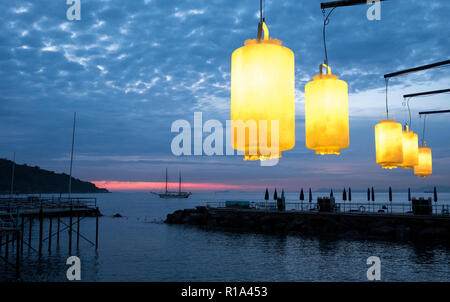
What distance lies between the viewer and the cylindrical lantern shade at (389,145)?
4273 mm

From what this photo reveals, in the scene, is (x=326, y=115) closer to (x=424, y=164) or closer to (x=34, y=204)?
(x=424, y=164)

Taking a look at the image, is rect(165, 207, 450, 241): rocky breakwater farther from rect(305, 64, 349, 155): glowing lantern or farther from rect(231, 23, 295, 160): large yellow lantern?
rect(231, 23, 295, 160): large yellow lantern

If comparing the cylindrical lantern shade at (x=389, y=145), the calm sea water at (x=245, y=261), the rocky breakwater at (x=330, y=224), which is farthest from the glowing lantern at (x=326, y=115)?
the rocky breakwater at (x=330, y=224)

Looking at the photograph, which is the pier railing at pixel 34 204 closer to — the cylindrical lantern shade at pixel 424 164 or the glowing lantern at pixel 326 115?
the cylindrical lantern shade at pixel 424 164

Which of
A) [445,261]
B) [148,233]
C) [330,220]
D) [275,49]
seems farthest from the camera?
[148,233]

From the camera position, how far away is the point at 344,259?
32.0 m

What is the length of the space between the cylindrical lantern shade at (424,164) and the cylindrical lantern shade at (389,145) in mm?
3786

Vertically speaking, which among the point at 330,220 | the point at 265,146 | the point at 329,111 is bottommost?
the point at 330,220

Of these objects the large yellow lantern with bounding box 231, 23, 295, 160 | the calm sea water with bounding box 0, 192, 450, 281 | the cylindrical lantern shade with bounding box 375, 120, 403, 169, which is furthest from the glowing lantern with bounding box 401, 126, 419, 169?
the calm sea water with bounding box 0, 192, 450, 281

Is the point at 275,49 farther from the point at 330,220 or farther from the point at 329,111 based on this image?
the point at 330,220

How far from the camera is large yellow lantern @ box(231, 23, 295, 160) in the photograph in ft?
6.24

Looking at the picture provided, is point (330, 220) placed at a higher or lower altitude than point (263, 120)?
lower
